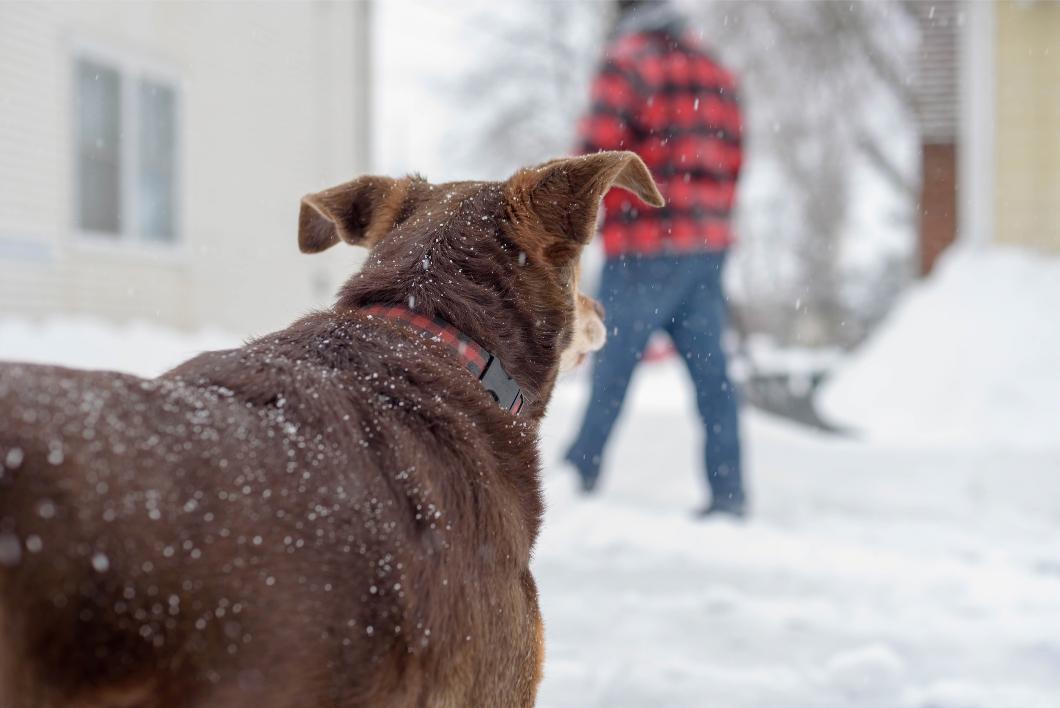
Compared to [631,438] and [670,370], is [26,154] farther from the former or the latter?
[670,370]

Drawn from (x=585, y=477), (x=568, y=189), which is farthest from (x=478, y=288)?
(x=585, y=477)

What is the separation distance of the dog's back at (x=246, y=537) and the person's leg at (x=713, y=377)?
126 inches

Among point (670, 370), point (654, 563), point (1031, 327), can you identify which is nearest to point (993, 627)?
point (654, 563)

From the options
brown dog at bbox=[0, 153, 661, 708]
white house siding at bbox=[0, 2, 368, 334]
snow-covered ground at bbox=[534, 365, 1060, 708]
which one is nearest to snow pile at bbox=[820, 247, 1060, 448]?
snow-covered ground at bbox=[534, 365, 1060, 708]

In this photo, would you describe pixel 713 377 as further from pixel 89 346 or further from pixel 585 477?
pixel 89 346

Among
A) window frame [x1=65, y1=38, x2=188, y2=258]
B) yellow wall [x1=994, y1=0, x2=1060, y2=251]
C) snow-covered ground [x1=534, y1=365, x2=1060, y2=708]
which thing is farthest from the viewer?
yellow wall [x1=994, y1=0, x2=1060, y2=251]

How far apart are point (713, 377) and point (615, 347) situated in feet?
1.65

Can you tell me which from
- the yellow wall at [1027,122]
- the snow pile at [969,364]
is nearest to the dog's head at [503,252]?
the snow pile at [969,364]

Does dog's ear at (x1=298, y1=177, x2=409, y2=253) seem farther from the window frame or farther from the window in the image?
the window

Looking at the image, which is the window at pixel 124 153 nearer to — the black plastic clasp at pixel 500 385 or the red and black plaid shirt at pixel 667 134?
the red and black plaid shirt at pixel 667 134

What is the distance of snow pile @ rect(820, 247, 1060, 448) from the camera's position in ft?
28.5

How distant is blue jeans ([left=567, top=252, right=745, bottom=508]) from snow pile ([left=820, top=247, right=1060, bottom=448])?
4022 millimetres

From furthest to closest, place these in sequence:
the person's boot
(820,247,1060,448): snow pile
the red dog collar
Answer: (820,247,1060,448): snow pile → the person's boot → the red dog collar

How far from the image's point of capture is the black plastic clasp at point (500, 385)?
6.69ft
